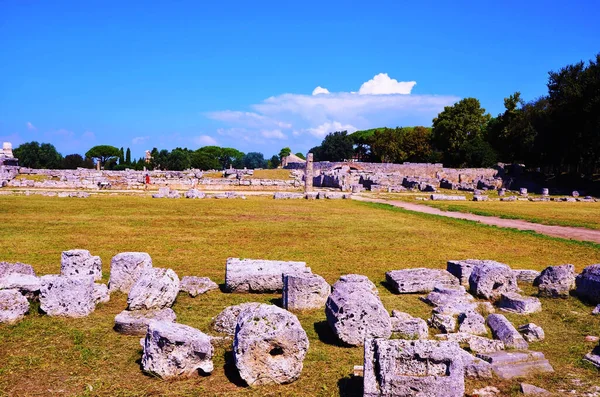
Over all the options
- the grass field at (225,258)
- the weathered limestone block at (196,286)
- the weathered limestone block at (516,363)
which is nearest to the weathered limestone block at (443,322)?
the grass field at (225,258)

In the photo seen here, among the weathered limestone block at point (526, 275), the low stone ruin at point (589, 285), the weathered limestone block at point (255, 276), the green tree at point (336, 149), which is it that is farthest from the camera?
the green tree at point (336, 149)

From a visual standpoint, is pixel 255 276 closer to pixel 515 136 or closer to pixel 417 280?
pixel 417 280

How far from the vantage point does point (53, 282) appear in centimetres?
751

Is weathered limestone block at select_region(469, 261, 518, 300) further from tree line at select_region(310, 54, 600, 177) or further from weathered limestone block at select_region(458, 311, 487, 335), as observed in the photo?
tree line at select_region(310, 54, 600, 177)

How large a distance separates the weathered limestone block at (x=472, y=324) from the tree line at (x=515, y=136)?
45995 millimetres

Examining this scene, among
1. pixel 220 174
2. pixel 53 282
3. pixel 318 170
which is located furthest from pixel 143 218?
pixel 318 170

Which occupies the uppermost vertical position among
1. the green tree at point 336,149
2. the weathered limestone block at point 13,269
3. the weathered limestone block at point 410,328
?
the green tree at point 336,149

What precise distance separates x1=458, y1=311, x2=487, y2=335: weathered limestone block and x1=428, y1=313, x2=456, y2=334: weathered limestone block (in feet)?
0.38

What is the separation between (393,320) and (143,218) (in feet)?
51.9

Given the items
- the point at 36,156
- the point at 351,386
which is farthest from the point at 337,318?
the point at 36,156

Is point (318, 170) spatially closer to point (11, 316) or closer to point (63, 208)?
point (63, 208)

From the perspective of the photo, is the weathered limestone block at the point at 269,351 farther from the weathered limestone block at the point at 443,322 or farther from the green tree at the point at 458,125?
the green tree at the point at 458,125

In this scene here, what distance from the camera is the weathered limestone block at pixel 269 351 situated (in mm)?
5422

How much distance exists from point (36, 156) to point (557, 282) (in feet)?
263
